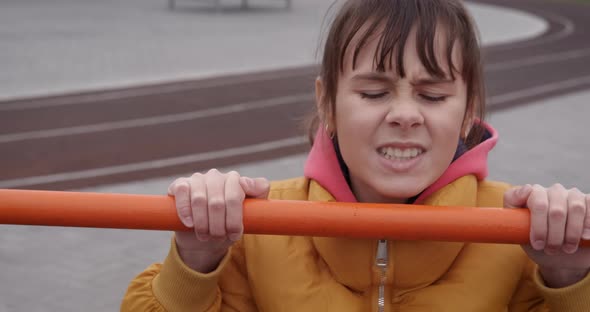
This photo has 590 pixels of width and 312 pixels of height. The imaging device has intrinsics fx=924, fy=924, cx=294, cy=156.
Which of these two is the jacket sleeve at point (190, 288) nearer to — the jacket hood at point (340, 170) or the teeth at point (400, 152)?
the jacket hood at point (340, 170)

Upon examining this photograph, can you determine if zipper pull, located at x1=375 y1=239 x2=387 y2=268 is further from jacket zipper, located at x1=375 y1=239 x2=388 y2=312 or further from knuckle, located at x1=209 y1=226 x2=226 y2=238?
knuckle, located at x1=209 y1=226 x2=226 y2=238

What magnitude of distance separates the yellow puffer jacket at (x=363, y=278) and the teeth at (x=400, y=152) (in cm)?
13

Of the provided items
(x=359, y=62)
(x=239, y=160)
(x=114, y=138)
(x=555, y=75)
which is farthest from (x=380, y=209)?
(x=555, y=75)

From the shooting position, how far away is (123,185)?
5625mm

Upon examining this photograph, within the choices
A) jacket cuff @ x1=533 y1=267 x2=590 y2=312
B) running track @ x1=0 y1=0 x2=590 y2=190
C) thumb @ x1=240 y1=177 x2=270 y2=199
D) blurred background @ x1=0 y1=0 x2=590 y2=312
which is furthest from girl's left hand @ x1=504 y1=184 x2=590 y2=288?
running track @ x1=0 y1=0 x2=590 y2=190

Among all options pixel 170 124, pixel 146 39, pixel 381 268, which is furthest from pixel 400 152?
pixel 146 39

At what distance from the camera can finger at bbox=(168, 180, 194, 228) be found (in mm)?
1473

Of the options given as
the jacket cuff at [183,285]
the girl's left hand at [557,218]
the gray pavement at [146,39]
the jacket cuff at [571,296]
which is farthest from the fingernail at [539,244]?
the gray pavement at [146,39]

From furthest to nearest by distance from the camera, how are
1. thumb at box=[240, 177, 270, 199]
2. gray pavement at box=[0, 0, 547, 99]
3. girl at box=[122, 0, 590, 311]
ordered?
gray pavement at box=[0, 0, 547, 99]
girl at box=[122, 0, 590, 311]
thumb at box=[240, 177, 270, 199]

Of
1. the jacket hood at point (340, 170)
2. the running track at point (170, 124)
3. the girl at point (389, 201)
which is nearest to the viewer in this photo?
the girl at point (389, 201)

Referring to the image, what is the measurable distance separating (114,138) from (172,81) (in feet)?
7.94

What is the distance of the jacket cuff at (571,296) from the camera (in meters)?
1.64

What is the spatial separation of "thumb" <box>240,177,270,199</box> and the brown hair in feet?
0.95

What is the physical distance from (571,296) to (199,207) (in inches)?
27.0
